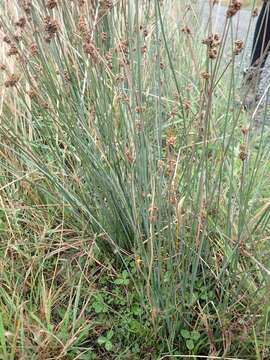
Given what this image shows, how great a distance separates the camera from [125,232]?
4.01 feet

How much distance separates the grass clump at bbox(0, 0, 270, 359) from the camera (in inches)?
38.3

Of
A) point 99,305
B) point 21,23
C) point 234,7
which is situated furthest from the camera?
point 99,305

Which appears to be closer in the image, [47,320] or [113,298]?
[47,320]

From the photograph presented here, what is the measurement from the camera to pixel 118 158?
1187mm

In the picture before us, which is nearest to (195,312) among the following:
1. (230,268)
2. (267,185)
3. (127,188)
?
(230,268)

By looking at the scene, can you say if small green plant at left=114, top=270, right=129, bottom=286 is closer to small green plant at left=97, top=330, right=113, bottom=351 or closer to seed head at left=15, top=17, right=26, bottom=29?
small green plant at left=97, top=330, right=113, bottom=351

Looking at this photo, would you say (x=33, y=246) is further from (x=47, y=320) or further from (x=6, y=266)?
(x=47, y=320)

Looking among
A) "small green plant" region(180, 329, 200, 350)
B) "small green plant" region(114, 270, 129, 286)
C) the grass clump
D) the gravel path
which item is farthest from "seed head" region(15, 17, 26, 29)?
"small green plant" region(180, 329, 200, 350)

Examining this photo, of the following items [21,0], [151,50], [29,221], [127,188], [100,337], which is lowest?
[100,337]

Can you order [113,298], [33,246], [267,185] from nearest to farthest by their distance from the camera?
[113,298], [33,246], [267,185]

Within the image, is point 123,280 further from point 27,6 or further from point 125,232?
point 27,6

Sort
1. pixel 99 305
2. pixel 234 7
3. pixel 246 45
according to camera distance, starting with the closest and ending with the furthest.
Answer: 1. pixel 234 7
2. pixel 99 305
3. pixel 246 45

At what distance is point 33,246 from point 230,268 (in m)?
0.64

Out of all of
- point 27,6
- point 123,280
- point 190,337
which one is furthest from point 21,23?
point 190,337
